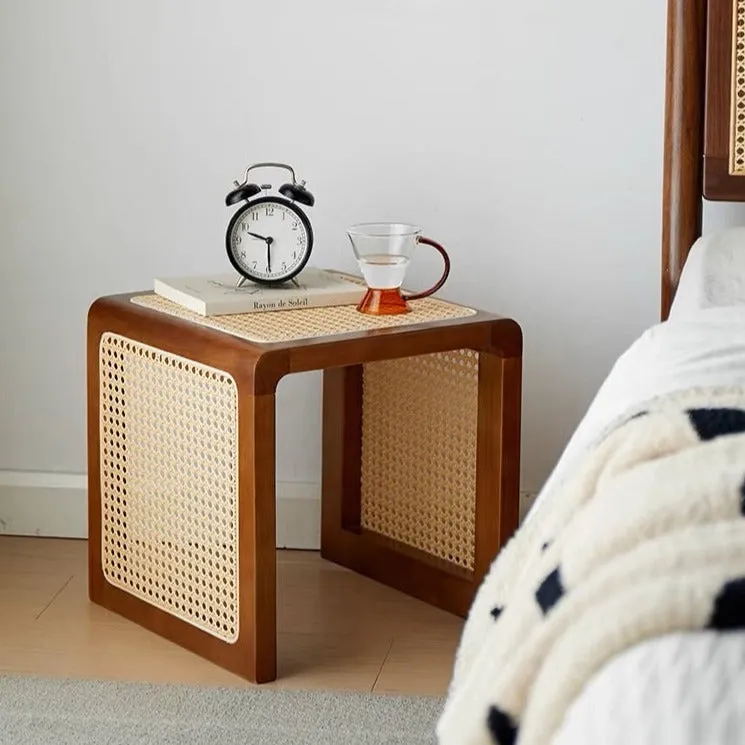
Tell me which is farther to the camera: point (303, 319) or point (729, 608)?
point (303, 319)

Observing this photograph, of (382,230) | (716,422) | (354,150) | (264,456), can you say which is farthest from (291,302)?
(716,422)

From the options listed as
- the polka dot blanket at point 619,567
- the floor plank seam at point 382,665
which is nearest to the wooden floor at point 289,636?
the floor plank seam at point 382,665

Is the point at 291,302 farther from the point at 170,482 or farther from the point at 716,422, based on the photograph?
the point at 716,422

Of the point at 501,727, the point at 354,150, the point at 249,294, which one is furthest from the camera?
the point at 354,150

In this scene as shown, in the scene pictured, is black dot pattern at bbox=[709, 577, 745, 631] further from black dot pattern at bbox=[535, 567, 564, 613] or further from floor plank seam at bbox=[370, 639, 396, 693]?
floor plank seam at bbox=[370, 639, 396, 693]

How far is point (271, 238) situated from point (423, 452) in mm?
400

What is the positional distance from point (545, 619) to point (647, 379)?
14.1 inches

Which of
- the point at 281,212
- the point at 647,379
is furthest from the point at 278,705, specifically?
the point at 647,379

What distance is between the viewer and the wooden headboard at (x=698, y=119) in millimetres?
1818

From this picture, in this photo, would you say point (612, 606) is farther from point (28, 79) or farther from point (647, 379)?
point (28, 79)

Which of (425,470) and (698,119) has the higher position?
(698,119)

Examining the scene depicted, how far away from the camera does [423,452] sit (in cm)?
211

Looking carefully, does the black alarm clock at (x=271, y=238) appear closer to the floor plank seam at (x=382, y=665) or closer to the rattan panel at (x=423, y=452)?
the rattan panel at (x=423, y=452)

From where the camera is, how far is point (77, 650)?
1.89 meters
